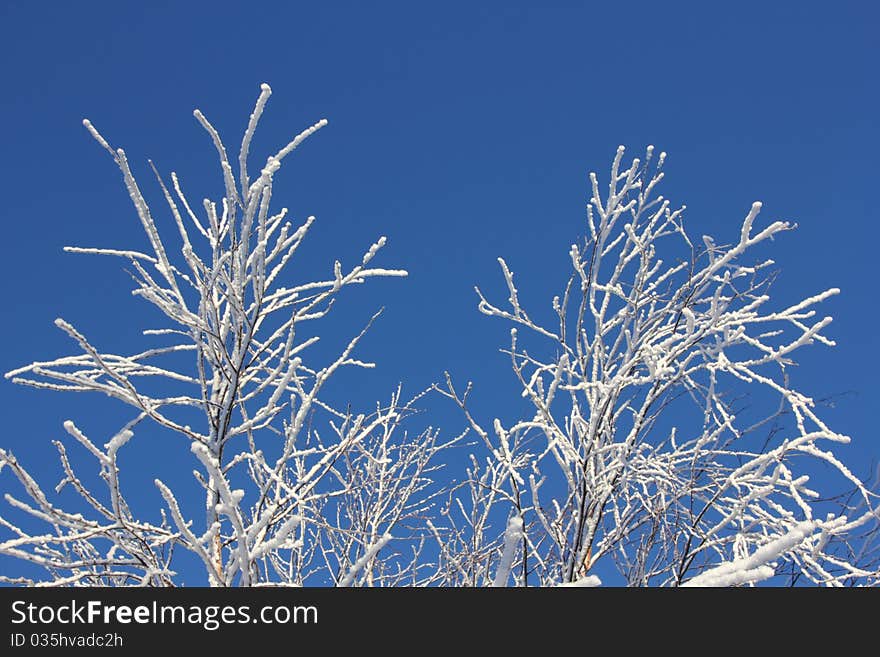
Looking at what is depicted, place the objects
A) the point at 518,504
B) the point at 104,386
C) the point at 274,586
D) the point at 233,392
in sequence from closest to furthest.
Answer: the point at 274,586
the point at 104,386
the point at 233,392
the point at 518,504

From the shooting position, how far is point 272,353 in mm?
3633
